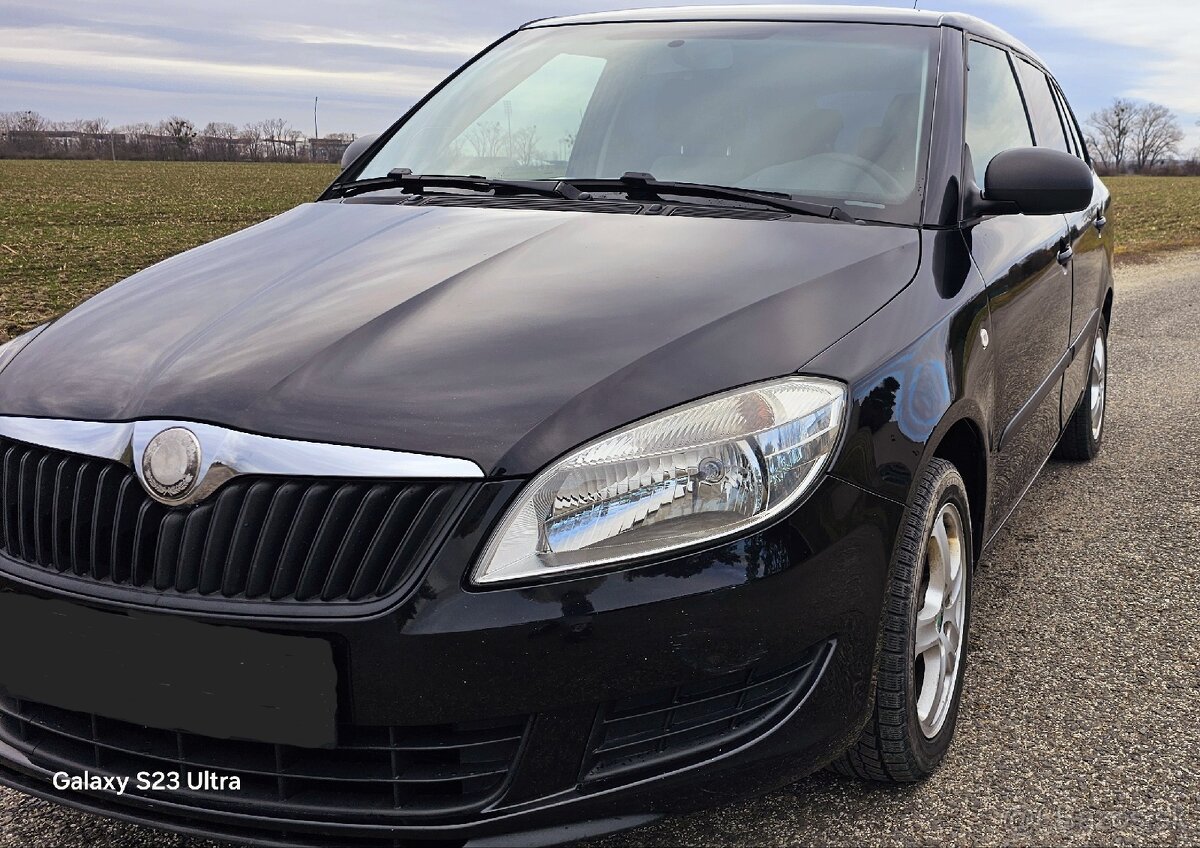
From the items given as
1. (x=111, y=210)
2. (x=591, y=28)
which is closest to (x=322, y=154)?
(x=111, y=210)

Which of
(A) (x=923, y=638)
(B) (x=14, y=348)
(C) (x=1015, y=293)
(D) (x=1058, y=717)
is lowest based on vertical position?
(D) (x=1058, y=717)

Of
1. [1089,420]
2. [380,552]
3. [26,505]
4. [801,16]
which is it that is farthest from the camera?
[1089,420]

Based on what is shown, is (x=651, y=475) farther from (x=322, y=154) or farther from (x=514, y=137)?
(x=322, y=154)

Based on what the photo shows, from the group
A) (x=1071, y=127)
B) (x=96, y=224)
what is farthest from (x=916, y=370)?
(x=96, y=224)

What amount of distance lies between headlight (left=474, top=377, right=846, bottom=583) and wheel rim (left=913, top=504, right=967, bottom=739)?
1.77 ft

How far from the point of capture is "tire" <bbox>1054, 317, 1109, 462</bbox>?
4.75 metres

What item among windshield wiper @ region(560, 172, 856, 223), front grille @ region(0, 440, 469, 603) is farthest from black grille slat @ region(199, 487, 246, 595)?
windshield wiper @ region(560, 172, 856, 223)

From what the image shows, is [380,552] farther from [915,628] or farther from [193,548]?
[915,628]

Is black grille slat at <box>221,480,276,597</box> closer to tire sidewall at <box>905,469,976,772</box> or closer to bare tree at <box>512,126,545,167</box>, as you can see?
tire sidewall at <box>905,469,976,772</box>

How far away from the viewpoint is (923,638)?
7.75 feet

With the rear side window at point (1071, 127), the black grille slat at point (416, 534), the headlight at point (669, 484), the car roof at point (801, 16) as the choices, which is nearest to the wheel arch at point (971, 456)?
the headlight at point (669, 484)

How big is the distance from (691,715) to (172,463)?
896 millimetres

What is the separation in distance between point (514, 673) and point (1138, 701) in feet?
Result: 5.78

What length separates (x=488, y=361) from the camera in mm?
1931
